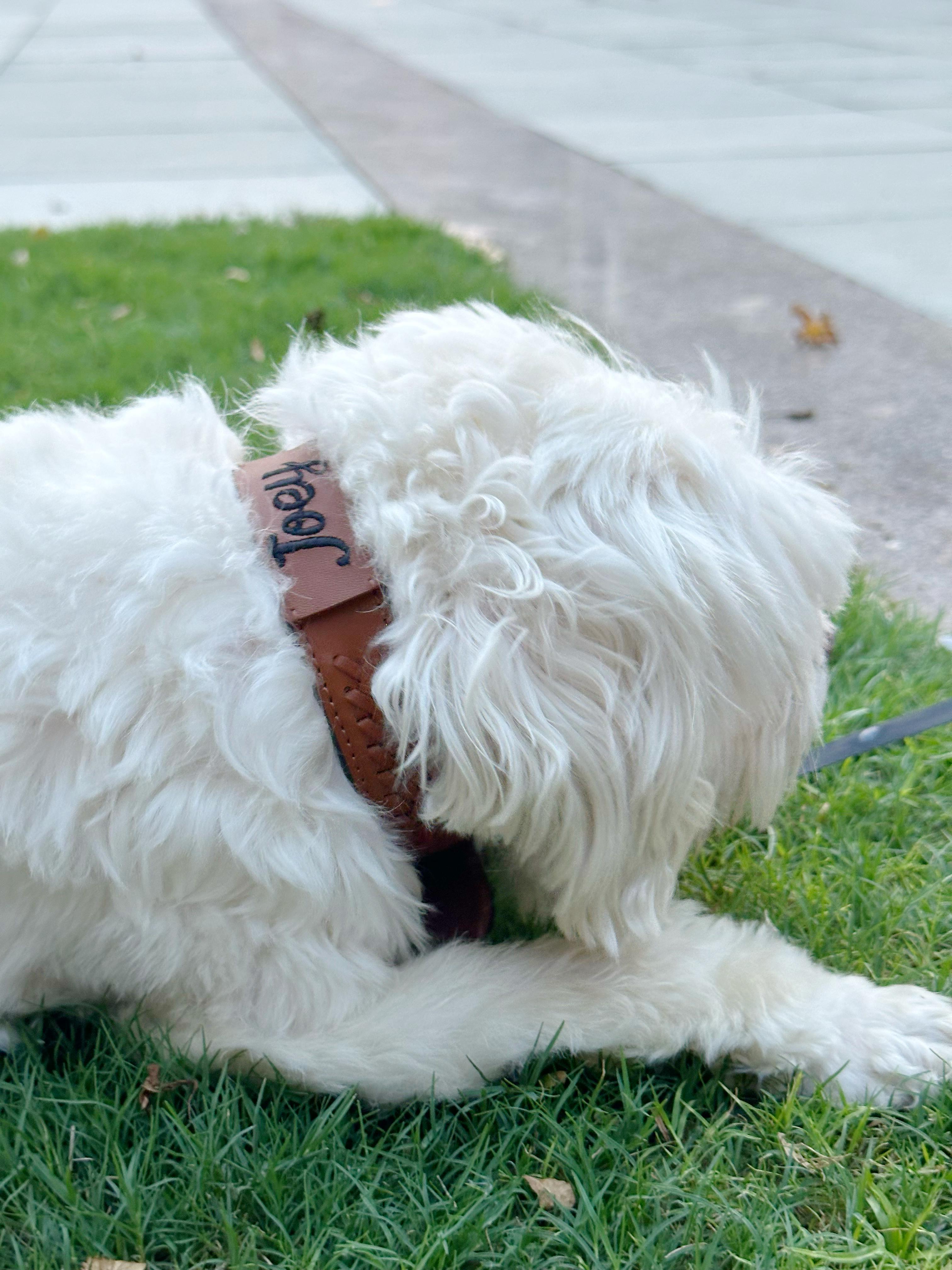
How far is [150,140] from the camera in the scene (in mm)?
8258

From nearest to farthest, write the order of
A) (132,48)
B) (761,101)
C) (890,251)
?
1. (890,251)
2. (761,101)
3. (132,48)

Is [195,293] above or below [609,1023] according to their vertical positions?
above

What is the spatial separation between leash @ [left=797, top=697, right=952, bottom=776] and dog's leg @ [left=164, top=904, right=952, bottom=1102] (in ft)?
1.96

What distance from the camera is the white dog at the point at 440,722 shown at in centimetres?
162

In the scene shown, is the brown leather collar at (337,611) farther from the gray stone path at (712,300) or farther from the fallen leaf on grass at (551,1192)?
the gray stone path at (712,300)

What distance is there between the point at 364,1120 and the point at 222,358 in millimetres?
3209

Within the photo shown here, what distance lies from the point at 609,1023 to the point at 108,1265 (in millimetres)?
790

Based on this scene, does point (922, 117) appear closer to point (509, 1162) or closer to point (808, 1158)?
point (808, 1158)

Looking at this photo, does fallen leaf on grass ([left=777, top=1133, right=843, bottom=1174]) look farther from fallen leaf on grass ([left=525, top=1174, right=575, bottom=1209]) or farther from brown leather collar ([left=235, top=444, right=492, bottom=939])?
brown leather collar ([left=235, top=444, right=492, bottom=939])

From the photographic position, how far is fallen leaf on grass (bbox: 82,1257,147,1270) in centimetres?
165

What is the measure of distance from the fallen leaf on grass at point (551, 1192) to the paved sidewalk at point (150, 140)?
5514mm

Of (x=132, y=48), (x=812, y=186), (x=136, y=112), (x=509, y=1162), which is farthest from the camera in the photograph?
(x=132, y=48)

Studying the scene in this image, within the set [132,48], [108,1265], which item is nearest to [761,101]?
[132,48]

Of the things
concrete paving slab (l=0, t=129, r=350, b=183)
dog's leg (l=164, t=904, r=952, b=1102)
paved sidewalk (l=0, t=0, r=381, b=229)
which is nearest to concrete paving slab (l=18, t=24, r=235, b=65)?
paved sidewalk (l=0, t=0, r=381, b=229)
